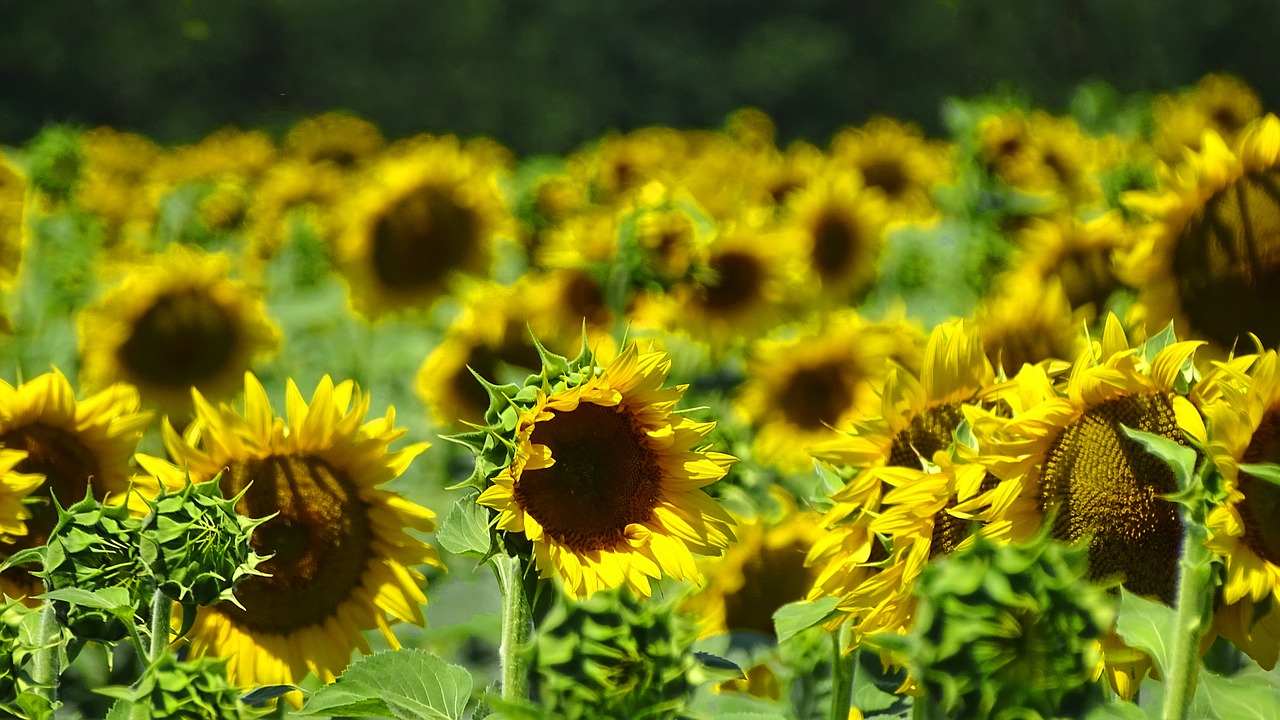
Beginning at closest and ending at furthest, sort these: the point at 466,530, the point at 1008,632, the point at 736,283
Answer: the point at 1008,632 → the point at 466,530 → the point at 736,283

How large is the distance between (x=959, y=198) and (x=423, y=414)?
6.72ft

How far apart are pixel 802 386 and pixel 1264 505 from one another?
7.80ft

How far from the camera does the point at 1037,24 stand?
38.6ft

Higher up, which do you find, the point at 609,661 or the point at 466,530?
the point at 609,661

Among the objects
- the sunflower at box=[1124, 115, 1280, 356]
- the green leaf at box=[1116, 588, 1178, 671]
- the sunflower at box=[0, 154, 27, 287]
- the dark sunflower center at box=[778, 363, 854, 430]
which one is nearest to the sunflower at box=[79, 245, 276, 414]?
the sunflower at box=[0, 154, 27, 287]

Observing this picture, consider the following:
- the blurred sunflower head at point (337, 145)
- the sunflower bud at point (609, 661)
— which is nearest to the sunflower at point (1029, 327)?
the sunflower bud at point (609, 661)

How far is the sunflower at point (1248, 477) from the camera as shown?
4.01ft

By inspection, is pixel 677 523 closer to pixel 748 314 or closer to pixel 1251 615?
pixel 1251 615

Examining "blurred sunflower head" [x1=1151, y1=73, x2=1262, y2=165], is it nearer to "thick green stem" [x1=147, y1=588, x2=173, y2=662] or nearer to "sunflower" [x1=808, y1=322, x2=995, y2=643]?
"sunflower" [x1=808, y1=322, x2=995, y2=643]

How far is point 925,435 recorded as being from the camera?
5.23 feet

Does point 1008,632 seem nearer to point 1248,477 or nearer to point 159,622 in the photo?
point 1248,477

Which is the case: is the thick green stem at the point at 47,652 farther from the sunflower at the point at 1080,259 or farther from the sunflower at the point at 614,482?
the sunflower at the point at 1080,259

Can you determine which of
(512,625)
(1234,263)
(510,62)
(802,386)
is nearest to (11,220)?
(802,386)

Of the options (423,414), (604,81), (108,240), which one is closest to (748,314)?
(423,414)
